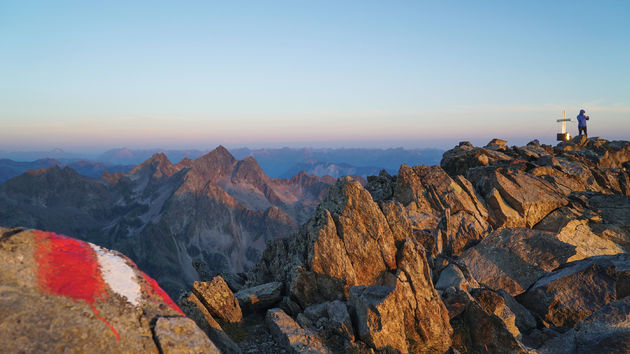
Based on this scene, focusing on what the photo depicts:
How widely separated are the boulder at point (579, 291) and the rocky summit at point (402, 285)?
3.0 inches

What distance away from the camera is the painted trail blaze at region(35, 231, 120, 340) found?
10.6 m

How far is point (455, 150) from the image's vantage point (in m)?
51.5

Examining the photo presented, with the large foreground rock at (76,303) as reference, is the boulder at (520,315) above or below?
below

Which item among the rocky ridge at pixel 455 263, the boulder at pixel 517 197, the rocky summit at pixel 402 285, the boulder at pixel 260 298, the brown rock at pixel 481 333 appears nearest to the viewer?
the rocky summit at pixel 402 285

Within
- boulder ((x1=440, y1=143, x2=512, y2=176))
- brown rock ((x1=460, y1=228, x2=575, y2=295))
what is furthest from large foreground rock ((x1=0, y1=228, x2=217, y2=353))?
boulder ((x1=440, y1=143, x2=512, y2=176))

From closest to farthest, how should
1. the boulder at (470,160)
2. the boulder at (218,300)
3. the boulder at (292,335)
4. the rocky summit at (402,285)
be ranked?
the rocky summit at (402,285), the boulder at (292,335), the boulder at (218,300), the boulder at (470,160)

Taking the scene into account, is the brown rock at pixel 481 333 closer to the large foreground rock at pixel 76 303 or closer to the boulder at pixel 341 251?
the boulder at pixel 341 251

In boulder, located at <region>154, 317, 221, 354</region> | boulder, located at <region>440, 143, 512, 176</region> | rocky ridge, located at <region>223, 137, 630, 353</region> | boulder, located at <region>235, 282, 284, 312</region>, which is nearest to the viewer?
boulder, located at <region>154, 317, 221, 354</region>

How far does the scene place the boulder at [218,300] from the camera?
21250 mm

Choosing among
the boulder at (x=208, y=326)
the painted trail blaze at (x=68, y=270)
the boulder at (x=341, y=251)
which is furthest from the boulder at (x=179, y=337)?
the boulder at (x=341, y=251)

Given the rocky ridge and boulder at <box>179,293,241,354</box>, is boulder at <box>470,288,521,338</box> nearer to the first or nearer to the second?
the rocky ridge

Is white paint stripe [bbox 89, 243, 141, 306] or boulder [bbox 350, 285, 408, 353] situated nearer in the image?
white paint stripe [bbox 89, 243, 141, 306]

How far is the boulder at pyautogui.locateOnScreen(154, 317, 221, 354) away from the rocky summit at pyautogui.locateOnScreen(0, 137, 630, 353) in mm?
40

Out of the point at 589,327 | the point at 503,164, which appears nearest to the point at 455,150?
the point at 503,164
